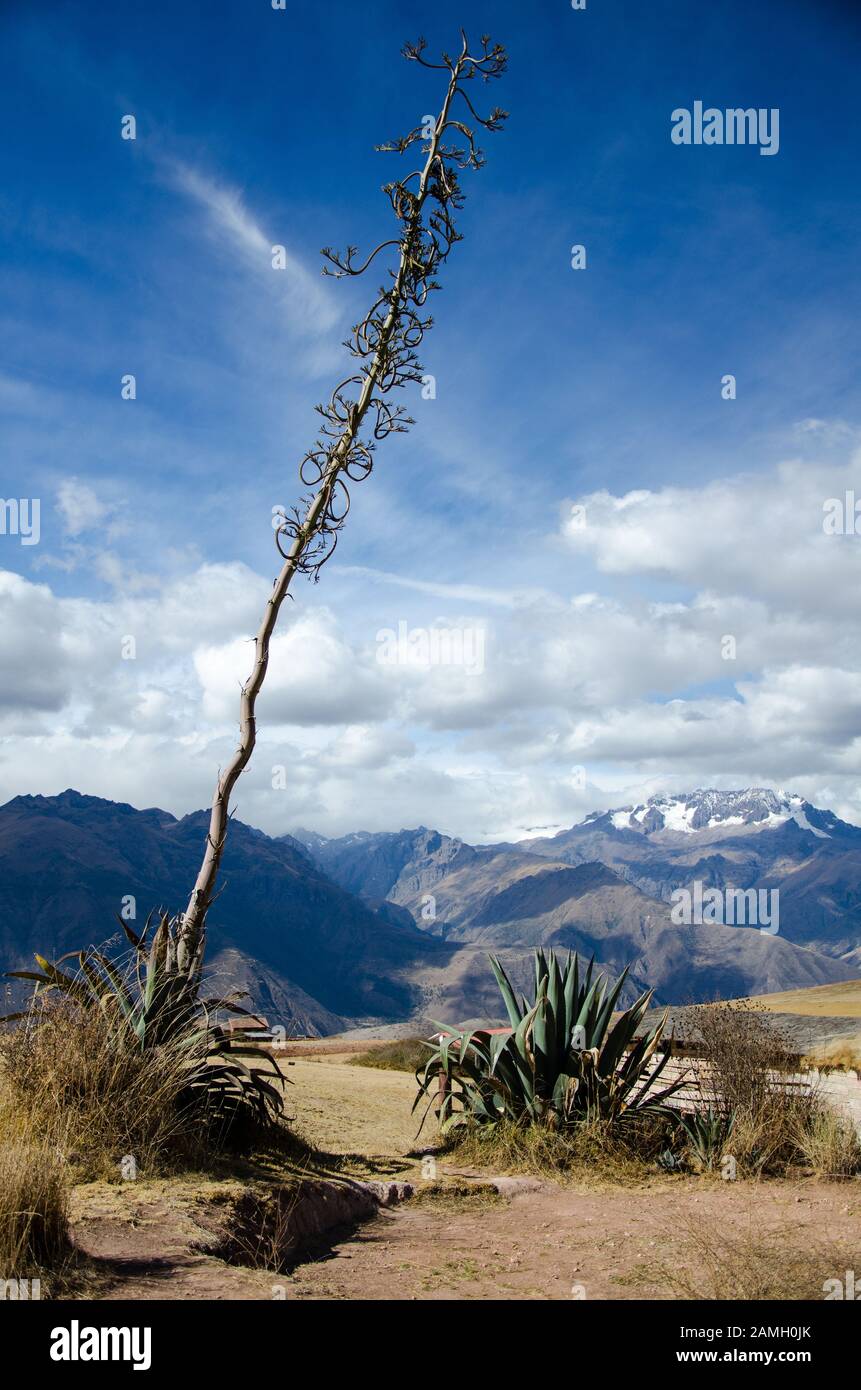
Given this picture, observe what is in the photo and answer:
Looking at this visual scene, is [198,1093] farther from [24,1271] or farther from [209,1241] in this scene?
[24,1271]

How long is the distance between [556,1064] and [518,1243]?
9.55 feet

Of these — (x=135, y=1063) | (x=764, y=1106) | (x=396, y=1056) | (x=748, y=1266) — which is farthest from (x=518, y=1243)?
(x=396, y=1056)

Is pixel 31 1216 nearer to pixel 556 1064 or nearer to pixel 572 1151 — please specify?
pixel 572 1151

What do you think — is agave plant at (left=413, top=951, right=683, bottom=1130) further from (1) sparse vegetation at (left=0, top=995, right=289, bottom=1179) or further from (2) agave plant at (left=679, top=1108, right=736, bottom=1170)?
(1) sparse vegetation at (left=0, top=995, right=289, bottom=1179)

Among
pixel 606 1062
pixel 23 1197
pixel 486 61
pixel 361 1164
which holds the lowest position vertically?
pixel 361 1164

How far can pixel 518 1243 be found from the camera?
5.70 m

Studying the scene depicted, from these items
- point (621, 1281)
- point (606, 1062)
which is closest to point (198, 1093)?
point (621, 1281)

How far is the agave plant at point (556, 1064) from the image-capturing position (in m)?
8.15

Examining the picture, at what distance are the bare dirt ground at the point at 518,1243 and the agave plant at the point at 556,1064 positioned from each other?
34.0 inches

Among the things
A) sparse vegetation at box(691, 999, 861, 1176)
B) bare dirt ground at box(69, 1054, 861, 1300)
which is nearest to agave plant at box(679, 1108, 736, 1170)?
sparse vegetation at box(691, 999, 861, 1176)

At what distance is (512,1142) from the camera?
7.92 meters

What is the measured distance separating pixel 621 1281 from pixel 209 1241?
2.10 m

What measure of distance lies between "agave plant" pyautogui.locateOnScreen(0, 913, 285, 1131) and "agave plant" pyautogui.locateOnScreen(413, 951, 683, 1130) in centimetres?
212

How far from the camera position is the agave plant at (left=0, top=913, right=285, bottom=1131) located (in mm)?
6551
